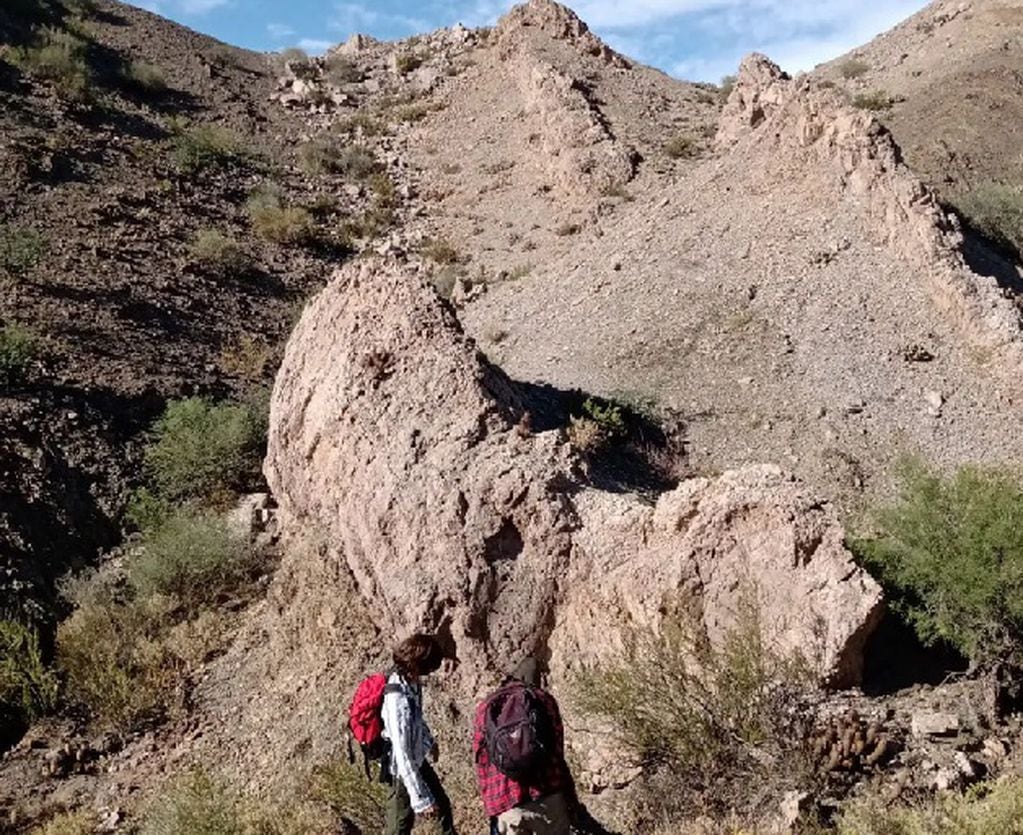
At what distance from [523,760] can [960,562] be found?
3.44 meters

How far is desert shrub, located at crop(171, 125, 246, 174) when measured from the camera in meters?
21.1

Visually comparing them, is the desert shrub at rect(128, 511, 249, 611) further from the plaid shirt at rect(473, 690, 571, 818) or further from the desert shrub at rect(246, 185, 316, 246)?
the desert shrub at rect(246, 185, 316, 246)

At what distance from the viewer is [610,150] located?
1938 centimetres

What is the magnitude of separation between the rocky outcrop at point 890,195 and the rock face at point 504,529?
22.5 ft

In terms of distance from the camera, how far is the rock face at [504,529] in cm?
613

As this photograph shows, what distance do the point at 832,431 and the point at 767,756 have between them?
21.0 feet

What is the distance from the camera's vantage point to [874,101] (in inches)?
900

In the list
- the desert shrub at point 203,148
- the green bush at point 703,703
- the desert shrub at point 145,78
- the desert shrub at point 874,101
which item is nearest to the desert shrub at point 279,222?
the desert shrub at point 203,148

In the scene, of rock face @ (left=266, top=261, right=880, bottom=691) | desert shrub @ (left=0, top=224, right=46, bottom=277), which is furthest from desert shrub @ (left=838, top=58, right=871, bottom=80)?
rock face @ (left=266, top=261, right=880, bottom=691)

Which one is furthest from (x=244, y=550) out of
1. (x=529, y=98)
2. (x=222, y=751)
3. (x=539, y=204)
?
(x=529, y=98)

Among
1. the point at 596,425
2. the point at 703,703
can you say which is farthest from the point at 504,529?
the point at 596,425

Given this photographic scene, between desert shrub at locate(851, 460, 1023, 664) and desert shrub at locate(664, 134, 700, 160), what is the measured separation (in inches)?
542

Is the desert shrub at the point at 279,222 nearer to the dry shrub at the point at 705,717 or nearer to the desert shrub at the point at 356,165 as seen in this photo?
the desert shrub at the point at 356,165

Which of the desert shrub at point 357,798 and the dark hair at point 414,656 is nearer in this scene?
the dark hair at point 414,656
